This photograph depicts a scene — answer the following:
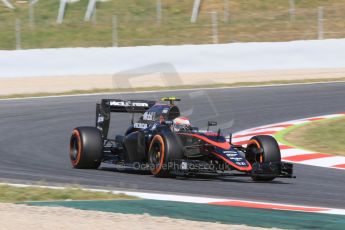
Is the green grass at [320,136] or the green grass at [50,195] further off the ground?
the green grass at [320,136]

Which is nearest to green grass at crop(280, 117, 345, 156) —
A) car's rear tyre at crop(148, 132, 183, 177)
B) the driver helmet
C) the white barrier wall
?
the driver helmet

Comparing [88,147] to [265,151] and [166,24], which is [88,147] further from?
[166,24]

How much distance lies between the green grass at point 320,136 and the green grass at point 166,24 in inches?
457

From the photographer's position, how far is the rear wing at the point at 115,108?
13.2m

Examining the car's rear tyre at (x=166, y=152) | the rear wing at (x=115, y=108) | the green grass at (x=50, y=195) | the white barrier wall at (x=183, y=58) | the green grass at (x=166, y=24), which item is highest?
the green grass at (x=166, y=24)

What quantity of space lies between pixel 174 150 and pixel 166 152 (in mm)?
106

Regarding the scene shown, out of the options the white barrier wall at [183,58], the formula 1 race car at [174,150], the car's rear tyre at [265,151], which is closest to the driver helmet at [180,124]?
the formula 1 race car at [174,150]

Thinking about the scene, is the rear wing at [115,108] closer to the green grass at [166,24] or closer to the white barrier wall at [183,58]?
the white barrier wall at [183,58]

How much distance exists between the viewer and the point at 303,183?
11.4 m

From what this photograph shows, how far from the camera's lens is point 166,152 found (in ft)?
37.1

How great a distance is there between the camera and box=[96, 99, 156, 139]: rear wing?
13180 millimetres

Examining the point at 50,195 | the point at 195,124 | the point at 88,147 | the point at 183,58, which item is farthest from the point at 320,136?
the point at 183,58

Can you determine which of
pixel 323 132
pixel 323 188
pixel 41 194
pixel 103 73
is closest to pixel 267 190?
pixel 323 188

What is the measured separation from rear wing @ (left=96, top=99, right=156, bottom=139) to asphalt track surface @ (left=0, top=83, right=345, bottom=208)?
2.35ft
